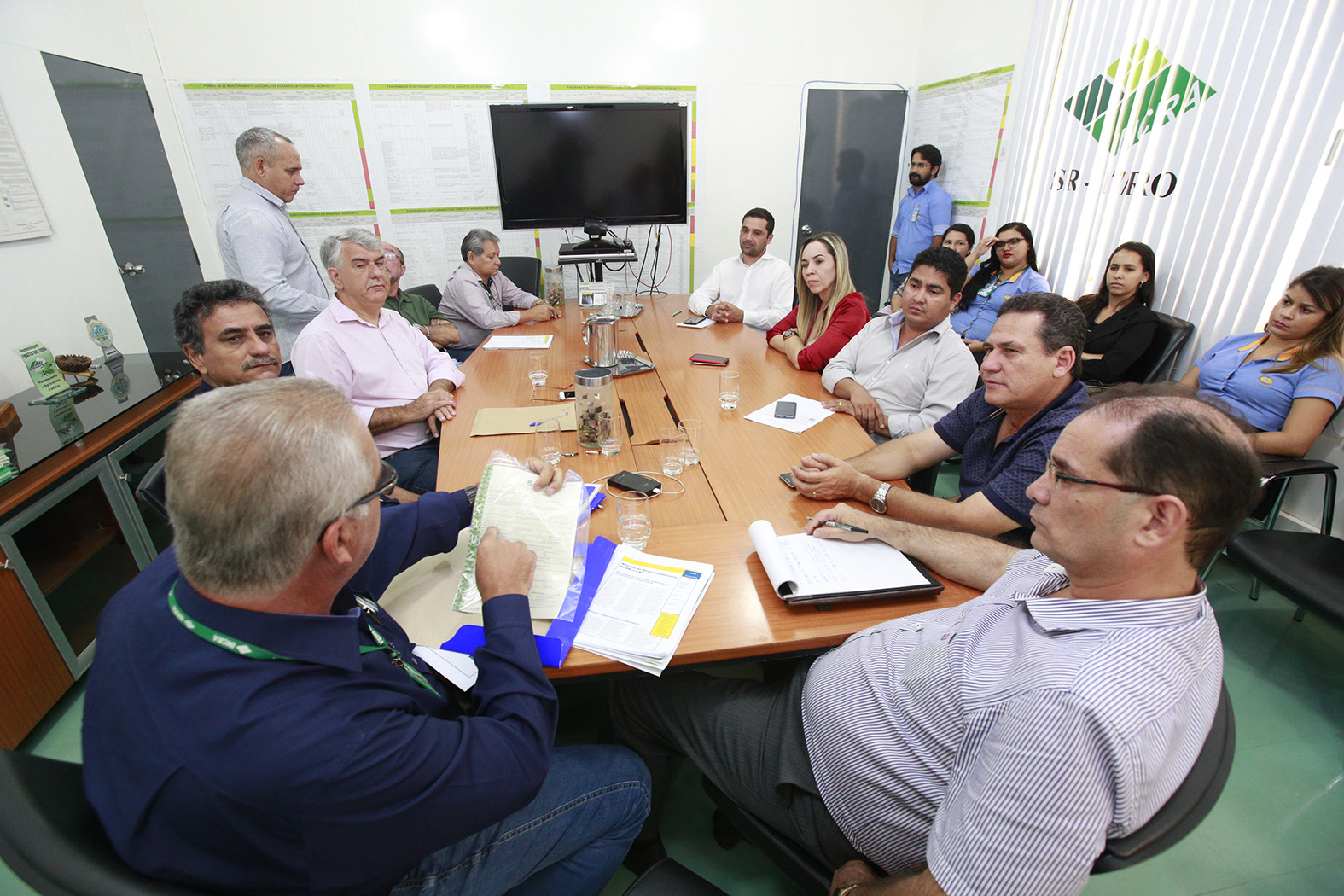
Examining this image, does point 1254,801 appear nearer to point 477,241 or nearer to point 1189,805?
point 1189,805

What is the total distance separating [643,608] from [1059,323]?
1418mm

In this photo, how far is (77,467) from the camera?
6.52 feet

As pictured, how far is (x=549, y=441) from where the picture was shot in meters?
1.93

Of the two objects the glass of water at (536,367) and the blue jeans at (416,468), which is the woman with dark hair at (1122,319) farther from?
the blue jeans at (416,468)

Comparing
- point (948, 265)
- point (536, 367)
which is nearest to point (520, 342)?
point (536, 367)

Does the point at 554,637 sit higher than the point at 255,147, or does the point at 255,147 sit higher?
the point at 255,147

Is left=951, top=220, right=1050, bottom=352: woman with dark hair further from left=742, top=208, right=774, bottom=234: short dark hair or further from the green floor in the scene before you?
the green floor

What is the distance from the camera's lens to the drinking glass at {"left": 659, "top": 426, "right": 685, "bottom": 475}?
1880mm

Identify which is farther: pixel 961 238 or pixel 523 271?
pixel 523 271

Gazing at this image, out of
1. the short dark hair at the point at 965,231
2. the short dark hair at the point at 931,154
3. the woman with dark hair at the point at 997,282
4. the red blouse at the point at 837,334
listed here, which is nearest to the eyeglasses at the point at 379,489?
the red blouse at the point at 837,334

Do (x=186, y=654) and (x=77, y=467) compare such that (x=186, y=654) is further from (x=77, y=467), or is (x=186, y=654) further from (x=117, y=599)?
(x=77, y=467)

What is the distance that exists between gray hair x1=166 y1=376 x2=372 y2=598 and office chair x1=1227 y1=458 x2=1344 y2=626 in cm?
232

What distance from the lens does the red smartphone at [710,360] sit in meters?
2.99

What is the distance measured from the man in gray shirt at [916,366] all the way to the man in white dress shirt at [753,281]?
4.75 ft
